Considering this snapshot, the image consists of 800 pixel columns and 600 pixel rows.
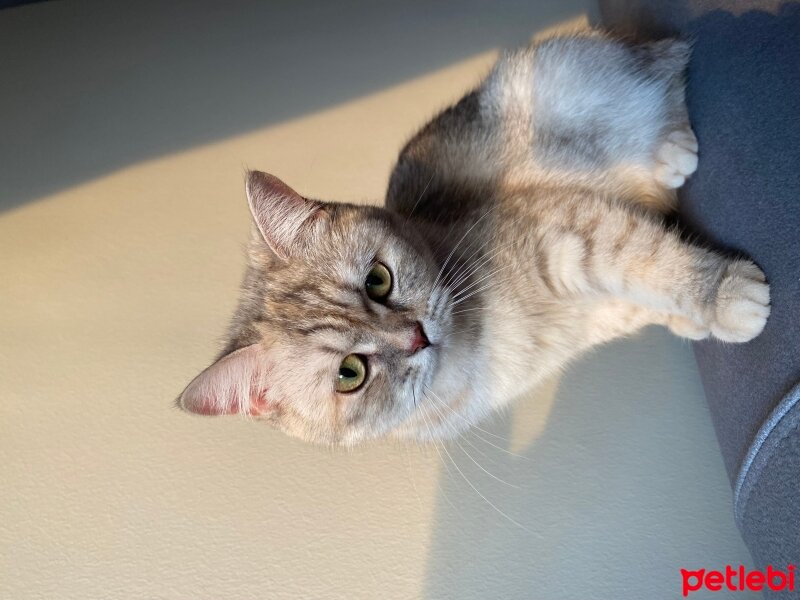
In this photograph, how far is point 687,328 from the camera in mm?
1083

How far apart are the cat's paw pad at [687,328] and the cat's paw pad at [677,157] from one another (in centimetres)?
25

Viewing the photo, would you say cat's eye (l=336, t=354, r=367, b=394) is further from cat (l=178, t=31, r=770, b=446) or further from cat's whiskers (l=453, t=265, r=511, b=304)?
cat's whiskers (l=453, t=265, r=511, b=304)

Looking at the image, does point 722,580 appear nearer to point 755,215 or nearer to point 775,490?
point 775,490

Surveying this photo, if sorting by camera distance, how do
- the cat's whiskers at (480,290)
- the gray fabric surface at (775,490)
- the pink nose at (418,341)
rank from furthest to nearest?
the cat's whiskers at (480,290) → the pink nose at (418,341) → the gray fabric surface at (775,490)

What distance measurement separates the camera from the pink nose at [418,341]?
3.14ft

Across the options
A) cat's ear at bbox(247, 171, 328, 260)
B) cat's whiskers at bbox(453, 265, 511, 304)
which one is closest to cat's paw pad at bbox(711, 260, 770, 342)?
cat's whiskers at bbox(453, 265, 511, 304)

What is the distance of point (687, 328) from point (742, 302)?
9.5 inches

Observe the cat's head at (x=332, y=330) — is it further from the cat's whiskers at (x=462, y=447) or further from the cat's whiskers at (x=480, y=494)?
the cat's whiskers at (x=480, y=494)

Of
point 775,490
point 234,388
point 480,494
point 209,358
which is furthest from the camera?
point 209,358

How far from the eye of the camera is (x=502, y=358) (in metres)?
1.13

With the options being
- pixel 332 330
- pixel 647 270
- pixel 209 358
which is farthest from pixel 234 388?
pixel 647 270

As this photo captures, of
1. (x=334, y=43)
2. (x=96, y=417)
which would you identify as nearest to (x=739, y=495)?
(x=96, y=417)

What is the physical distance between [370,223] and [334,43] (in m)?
1.20

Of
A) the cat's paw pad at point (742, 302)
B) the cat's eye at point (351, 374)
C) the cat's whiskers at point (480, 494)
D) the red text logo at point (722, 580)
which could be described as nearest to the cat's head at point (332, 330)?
the cat's eye at point (351, 374)
